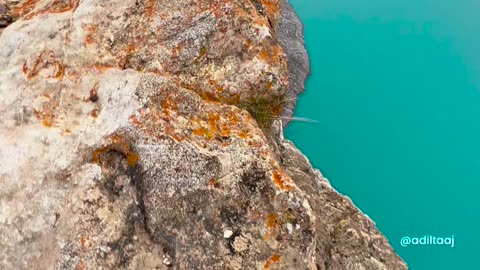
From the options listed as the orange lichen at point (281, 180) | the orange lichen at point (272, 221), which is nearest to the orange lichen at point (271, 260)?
the orange lichen at point (272, 221)

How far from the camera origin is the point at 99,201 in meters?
4.34

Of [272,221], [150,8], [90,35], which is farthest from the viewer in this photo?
[150,8]

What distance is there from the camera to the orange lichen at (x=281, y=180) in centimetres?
450

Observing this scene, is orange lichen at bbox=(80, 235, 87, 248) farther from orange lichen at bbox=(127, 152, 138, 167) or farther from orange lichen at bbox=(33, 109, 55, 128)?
orange lichen at bbox=(33, 109, 55, 128)

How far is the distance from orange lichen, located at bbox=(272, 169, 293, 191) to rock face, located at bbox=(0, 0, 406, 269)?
0.01m

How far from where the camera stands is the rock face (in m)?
4.27

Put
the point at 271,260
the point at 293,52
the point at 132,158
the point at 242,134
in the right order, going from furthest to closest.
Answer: the point at 293,52 → the point at 242,134 → the point at 132,158 → the point at 271,260

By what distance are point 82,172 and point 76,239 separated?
27.7 inches

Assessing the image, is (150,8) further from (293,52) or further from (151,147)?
(293,52)

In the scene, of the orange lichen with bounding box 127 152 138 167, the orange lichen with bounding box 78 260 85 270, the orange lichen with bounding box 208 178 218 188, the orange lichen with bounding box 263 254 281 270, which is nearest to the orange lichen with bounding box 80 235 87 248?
the orange lichen with bounding box 78 260 85 270

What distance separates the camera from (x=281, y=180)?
4543mm

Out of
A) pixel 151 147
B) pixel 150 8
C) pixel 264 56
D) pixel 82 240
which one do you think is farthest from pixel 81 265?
pixel 150 8

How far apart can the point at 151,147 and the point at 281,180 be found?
1.45m

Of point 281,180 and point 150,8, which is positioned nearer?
point 281,180
